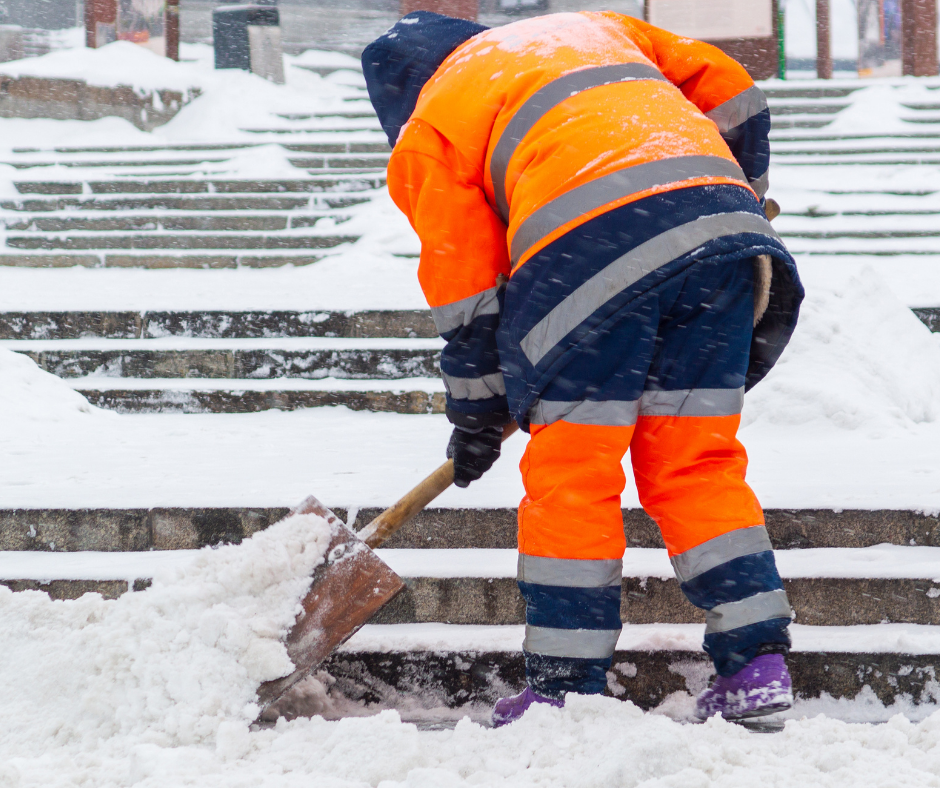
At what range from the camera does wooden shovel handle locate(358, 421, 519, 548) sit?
2.22 metres

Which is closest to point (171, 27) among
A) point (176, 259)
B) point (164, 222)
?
point (164, 222)

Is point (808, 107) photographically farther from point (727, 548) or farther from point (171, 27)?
point (171, 27)

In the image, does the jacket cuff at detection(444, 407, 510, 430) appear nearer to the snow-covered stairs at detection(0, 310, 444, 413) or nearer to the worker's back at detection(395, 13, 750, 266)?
the worker's back at detection(395, 13, 750, 266)

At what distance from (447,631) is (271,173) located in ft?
21.2

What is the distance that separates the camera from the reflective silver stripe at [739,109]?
210cm

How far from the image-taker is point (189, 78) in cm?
1096

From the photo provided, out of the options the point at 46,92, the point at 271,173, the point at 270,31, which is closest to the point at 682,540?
the point at 271,173

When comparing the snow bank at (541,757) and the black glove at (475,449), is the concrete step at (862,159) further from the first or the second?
the snow bank at (541,757)

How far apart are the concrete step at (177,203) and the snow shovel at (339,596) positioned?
5.50m

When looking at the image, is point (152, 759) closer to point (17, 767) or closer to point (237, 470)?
point (17, 767)

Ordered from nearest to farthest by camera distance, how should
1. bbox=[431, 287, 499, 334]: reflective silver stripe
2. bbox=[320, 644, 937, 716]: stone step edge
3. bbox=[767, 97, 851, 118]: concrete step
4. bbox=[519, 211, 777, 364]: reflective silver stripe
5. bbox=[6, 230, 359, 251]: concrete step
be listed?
bbox=[519, 211, 777, 364]: reflective silver stripe, bbox=[431, 287, 499, 334]: reflective silver stripe, bbox=[320, 644, 937, 716]: stone step edge, bbox=[6, 230, 359, 251]: concrete step, bbox=[767, 97, 851, 118]: concrete step

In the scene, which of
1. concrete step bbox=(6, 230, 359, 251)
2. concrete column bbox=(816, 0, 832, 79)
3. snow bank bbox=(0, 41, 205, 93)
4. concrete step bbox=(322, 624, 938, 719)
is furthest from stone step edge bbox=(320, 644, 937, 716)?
concrete column bbox=(816, 0, 832, 79)

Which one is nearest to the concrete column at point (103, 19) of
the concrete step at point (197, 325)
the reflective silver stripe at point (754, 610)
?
the concrete step at point (197, 325)

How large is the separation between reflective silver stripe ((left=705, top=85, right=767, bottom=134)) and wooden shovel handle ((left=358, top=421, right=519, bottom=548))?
0.95m
